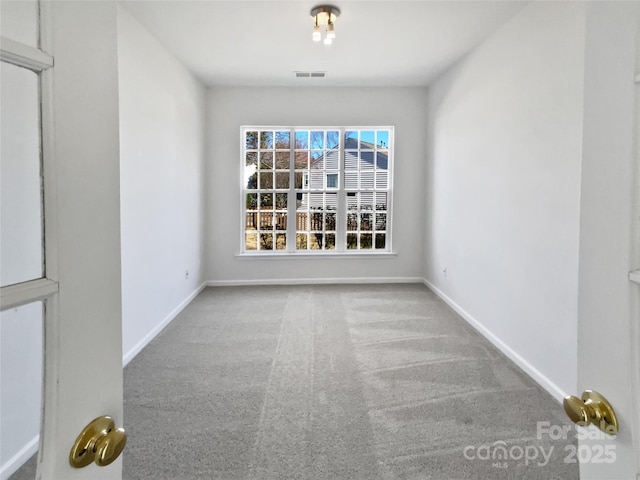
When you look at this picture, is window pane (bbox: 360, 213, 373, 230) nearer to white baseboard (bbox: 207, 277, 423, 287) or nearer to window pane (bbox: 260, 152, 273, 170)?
white baseboard (bbox: 207, 277, 423, 287)

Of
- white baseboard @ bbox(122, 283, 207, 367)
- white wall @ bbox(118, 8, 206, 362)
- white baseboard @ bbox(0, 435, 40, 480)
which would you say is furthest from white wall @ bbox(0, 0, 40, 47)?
white wall @ bbox(118, 8, 206, 362)

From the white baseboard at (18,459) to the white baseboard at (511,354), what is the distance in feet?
8.75

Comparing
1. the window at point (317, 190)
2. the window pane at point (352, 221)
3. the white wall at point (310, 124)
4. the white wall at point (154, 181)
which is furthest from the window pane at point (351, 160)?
the white wall at point (154, 181)

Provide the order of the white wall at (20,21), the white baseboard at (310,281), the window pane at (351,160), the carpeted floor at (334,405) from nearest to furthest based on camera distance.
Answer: the white wall at (20,21)
the carpeted floor at (334,405)
the white baseboard at (310,281)
the window pane at (351,160)

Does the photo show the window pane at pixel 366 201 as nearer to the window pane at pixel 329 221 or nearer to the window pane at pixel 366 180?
the window pane at pixel 366 180

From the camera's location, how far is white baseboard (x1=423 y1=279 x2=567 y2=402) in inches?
96.0

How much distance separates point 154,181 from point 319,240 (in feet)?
8.84

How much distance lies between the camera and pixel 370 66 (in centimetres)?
436

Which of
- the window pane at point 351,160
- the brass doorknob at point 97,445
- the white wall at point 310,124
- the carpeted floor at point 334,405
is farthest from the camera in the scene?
the window pane at point 351,160

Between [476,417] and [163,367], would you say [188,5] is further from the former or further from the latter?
Answer: [476,417]

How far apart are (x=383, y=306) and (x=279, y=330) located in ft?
4.50

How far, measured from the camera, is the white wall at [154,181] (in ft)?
9.63

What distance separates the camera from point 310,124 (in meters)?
5.35

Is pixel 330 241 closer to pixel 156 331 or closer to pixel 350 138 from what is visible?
pixel 350 138
